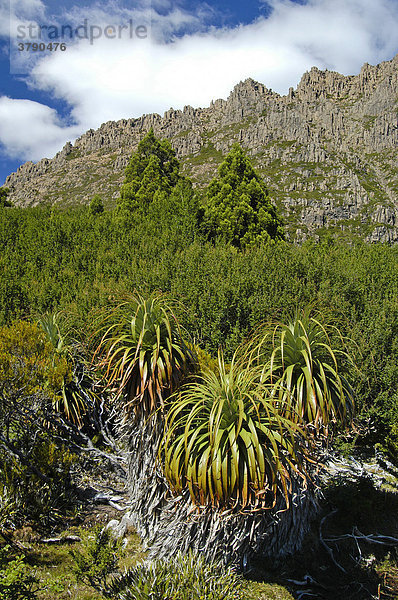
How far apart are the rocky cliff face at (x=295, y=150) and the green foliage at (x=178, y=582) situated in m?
66.9

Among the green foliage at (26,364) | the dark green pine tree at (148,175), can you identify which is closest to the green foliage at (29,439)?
the green foliage at (26,364)

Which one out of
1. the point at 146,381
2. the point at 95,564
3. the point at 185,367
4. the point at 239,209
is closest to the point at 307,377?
the point at 185,367

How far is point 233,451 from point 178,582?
1.42m

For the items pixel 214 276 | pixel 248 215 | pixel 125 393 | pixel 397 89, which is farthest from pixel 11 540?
pixel 397 89

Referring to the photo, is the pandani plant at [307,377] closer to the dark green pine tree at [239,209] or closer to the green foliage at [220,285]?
the green foliage at [220,285]

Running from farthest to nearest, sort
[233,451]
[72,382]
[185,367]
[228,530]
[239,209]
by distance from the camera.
Result: [239,209]
[72,382]
[185,367]
[228,530]
[233,451]

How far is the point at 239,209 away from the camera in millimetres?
14641

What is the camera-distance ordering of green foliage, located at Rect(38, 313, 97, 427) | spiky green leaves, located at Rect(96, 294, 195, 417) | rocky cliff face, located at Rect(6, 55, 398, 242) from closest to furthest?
spiky green leaves, located at Rect(96, 294, 195, 417) < green foliage, located at Rect(38, 313, 97, 427) < rocky cliff face, located at Rect(6, 55, 398, 242)

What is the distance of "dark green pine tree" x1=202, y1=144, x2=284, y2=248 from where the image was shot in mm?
14305

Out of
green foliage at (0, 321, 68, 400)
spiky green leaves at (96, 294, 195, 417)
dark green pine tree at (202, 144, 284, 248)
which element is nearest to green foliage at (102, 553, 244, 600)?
spiky green leaves at (96, 294, 195, 417)

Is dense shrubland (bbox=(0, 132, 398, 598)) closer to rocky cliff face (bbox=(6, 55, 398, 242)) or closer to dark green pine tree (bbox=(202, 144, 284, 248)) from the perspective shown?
dark green pine tree (bbox=(202, 144, 284, 248))

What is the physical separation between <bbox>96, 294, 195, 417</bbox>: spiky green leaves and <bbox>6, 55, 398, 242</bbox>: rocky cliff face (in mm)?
66099

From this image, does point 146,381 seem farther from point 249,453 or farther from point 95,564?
point 95,564

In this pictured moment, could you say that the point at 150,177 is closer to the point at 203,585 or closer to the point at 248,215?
the point at 248,215
